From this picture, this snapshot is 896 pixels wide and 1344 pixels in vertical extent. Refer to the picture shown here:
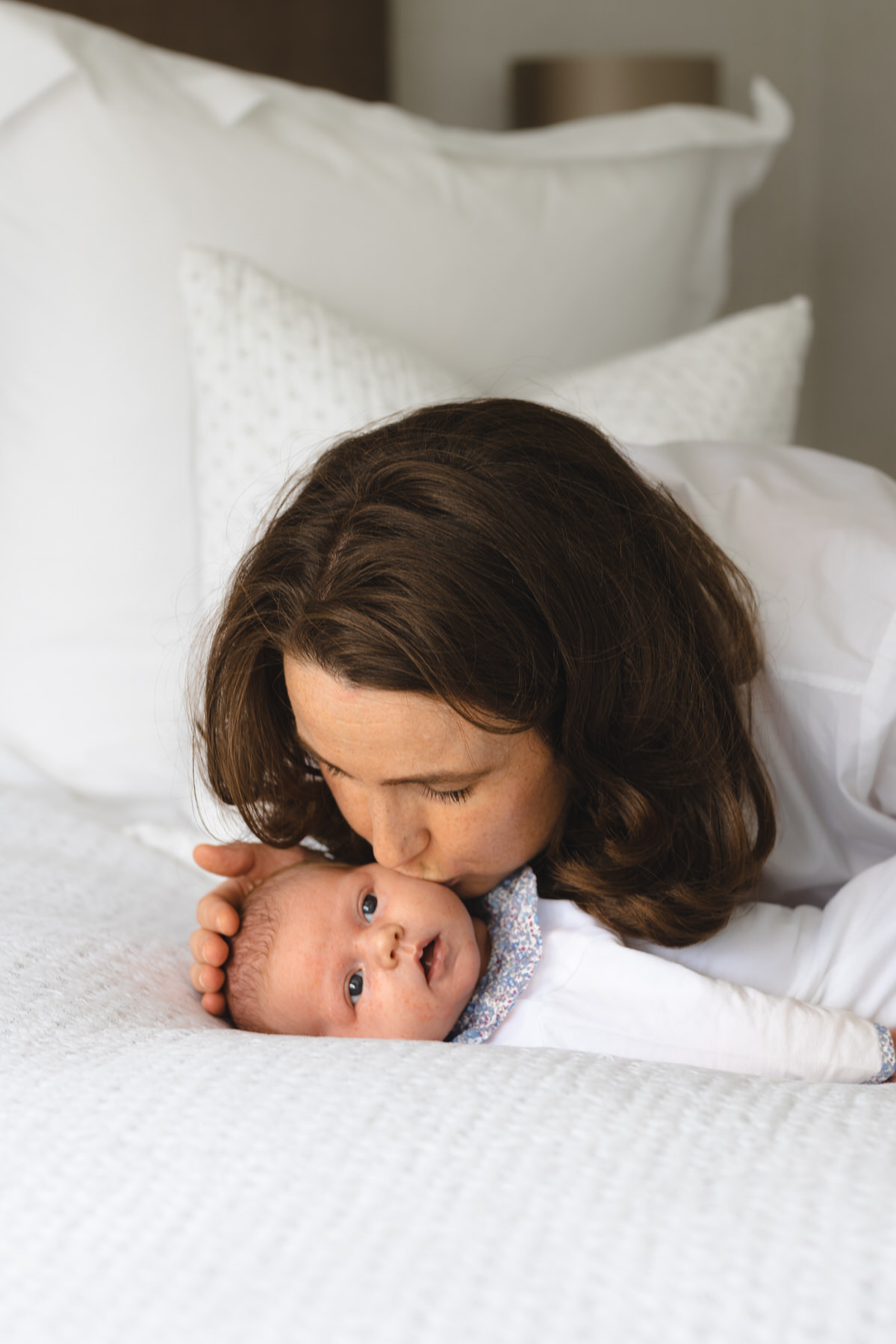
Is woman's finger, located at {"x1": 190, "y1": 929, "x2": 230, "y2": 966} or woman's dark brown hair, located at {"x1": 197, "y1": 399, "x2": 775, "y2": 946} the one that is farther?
woman's finger, located at {"x1": 190, "y1": 929, "x2": 230, "y2": 966}

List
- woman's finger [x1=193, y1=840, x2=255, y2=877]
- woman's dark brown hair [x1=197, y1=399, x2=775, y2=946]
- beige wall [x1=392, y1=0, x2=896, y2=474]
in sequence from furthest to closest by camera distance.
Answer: beige wall [x1=392, y1=0, x2=896, y2=474]
woman's finger [x1=193, y1=840, x2=255, y2=877]
woman's dark brown hair [x1=197, y1=399, x2=775, y2=946]

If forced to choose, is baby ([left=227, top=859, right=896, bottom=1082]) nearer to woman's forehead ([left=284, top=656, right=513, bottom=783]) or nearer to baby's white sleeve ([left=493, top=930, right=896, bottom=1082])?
baby's white sleeve ([left=493, top=930, right=896, bottom=1082])

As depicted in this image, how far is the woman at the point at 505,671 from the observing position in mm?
657

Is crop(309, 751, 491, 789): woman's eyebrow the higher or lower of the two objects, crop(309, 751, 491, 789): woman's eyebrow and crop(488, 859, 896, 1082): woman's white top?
the higher

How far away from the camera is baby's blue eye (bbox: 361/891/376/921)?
827 millimetres

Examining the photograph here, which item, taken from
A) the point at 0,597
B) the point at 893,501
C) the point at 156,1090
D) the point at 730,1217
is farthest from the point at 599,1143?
the point at 0,597

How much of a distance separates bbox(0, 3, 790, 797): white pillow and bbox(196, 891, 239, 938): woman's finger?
1.10ft

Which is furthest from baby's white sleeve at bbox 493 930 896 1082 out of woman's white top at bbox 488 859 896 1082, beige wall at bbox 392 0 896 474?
beige wall at bbox 392 0 896 474

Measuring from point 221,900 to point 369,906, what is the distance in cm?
12

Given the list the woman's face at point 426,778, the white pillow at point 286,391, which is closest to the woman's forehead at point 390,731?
the woman's face at point 426,778

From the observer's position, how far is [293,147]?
1213mm

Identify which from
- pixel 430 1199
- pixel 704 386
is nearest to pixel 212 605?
pixel 704 386

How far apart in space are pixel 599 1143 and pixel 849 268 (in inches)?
84.0

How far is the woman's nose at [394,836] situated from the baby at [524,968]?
61 millimetres
